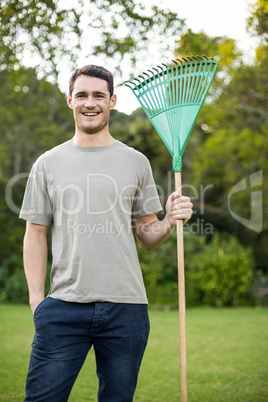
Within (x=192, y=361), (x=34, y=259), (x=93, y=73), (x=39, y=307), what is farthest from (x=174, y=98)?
(x=192, y=361)

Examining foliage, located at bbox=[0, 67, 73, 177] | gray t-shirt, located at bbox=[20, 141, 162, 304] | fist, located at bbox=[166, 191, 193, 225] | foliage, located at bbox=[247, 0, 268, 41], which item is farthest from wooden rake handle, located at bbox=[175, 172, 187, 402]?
foliage, located at bbox=[0, 67, 73, 177]

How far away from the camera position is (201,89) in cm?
221

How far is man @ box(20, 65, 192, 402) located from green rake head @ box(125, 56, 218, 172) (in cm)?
27

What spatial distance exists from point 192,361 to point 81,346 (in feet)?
10.8

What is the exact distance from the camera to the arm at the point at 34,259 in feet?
6.35

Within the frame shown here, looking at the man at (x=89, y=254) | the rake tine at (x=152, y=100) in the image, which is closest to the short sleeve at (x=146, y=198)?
the man at (x=89, y=254)

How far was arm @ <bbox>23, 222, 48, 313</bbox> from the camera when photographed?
6.35ft

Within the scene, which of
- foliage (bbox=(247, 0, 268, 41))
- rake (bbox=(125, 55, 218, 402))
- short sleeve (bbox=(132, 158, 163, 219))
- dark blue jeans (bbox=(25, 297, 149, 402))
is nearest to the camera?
dark blue jeans (bbox=(25, 297, 149, 402))

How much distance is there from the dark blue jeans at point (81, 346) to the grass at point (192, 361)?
6.77ft

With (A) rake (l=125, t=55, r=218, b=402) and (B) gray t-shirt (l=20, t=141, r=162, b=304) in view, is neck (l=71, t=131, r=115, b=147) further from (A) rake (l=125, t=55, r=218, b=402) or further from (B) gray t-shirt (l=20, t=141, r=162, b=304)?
(A) rake (l=125, t=55, r=218, b=402)

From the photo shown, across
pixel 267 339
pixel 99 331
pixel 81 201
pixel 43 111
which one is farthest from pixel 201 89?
pixel 43 111

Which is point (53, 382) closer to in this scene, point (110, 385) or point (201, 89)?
point (110, 385)

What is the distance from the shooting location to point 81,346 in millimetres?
1817

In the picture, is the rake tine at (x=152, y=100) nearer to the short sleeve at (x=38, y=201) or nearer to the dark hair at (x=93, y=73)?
the dark hair at (x=93, y=73)
